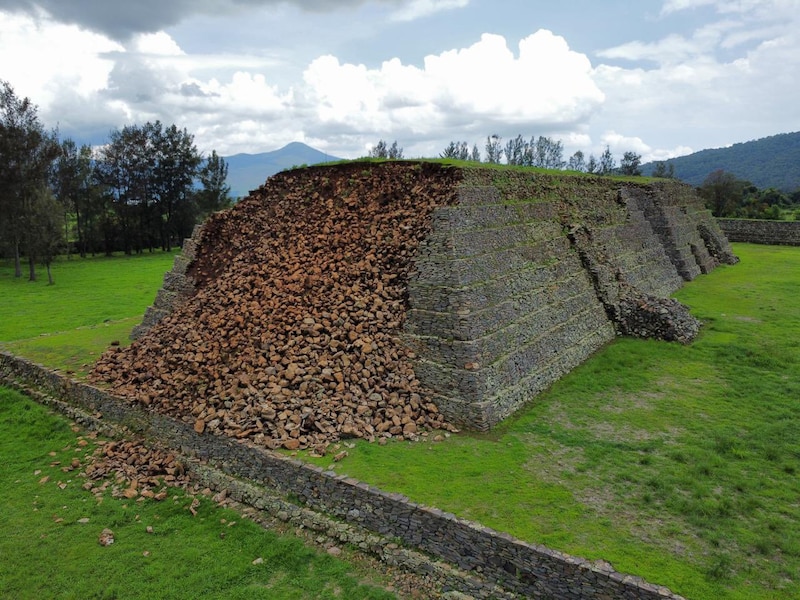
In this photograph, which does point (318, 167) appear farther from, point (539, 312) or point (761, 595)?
point (761, 595)

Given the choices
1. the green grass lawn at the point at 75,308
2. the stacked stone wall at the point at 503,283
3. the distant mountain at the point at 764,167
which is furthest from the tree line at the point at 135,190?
the distant mountain at the point at 764,167

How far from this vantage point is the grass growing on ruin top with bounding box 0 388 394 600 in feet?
29.1

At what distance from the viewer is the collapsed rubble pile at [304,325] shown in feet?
39.8

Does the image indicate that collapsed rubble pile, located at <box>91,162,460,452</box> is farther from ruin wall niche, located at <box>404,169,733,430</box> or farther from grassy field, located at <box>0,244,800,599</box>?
grassy field, located at <box>0,244,800,599</box>

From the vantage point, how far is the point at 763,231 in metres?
43.7

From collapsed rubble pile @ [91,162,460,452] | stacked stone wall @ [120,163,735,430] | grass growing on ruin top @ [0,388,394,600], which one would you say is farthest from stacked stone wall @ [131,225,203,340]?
grass growing on ruin top @ [0,388,394,600]

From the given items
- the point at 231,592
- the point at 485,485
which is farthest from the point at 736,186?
the point at 231,592

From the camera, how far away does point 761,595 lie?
731 centimetres

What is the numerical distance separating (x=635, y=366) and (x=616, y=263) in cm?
736

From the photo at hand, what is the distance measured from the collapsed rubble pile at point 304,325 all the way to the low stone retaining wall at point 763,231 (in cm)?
4024

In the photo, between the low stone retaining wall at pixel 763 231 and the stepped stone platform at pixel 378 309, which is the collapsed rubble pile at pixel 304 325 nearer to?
the stepped stone platform at pixel 378 309

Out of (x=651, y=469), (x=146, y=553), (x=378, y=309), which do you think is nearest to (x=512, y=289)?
(x=378, y=309)

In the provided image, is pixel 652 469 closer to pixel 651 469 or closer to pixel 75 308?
pixel 651 469

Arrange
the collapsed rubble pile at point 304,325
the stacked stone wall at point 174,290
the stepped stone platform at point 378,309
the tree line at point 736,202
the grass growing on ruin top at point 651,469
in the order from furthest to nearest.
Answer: the tree line at point 736,202 < the stacked stone wall at point 174,290 < the stepped stone platform at point 378,309 < the collapsed rubble pile at point 304,325 < the grass growing on ruin top at point 651,469
